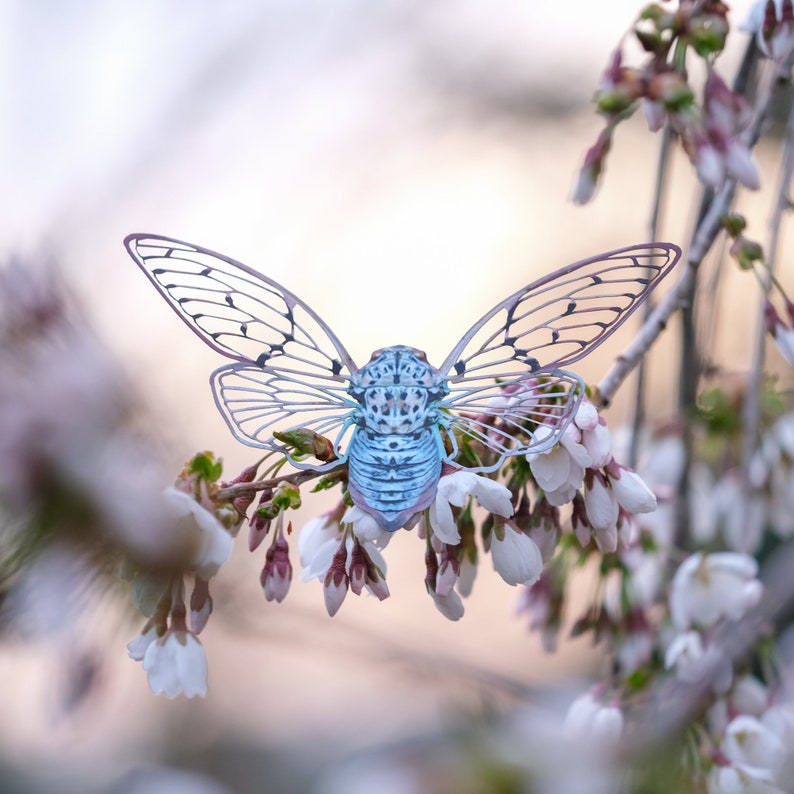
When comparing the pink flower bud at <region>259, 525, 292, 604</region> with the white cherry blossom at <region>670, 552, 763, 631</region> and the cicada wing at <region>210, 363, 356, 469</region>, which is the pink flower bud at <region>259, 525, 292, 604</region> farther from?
the white cherry blossom at <region>670, 552, 763, 631</region>

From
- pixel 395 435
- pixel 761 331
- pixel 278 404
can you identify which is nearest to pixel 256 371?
pixel 278 404

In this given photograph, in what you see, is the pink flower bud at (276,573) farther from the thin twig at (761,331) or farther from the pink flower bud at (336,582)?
the thin twig at (761,331)

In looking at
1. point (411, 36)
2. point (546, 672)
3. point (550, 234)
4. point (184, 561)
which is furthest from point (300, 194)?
point (184, 561)

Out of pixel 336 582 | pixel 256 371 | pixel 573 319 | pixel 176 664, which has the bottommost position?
pixel 176 664

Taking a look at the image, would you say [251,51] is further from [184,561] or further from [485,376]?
[184,561]

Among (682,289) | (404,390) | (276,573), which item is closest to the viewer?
(404,390)

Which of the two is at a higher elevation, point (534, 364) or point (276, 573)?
point (534, 364)

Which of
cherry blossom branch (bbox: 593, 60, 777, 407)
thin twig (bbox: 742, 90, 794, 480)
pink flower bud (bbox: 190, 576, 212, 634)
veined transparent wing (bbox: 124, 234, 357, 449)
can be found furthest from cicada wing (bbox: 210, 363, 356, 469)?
thin twig (bbox: 742, 90, 794, 480)

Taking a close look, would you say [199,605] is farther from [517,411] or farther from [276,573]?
[517,411]
